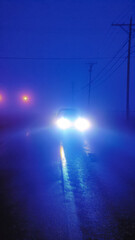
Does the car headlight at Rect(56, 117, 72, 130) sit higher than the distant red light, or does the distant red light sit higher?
the distant red light

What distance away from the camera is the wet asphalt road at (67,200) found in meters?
3.05

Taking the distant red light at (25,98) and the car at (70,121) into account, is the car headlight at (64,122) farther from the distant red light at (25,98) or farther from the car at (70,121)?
the distant red light at (25,98)

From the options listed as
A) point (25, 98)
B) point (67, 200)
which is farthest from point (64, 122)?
point (25, 98)

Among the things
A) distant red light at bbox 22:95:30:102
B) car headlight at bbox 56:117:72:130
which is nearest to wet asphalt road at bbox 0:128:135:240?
car headlight at bbox 56:117:72:130

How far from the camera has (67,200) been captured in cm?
411

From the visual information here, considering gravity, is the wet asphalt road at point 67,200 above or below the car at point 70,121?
below

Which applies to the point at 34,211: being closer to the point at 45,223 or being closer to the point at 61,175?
the point at 45,223

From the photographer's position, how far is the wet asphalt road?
10.0ft

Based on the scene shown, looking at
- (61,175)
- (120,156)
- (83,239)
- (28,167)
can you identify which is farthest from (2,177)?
(120,156)

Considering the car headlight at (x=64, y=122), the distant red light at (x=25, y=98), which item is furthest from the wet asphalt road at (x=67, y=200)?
the distant red light at (x=25, y=98)

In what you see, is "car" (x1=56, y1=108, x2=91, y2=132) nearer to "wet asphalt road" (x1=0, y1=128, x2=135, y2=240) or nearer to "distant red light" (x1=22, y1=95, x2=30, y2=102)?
"wet asphalt road" (x1=0, y1=128, x2=135, y2=240)

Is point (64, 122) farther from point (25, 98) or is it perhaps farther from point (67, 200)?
point (25, 98)

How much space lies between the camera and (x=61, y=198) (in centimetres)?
421

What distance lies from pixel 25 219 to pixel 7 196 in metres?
1.12
